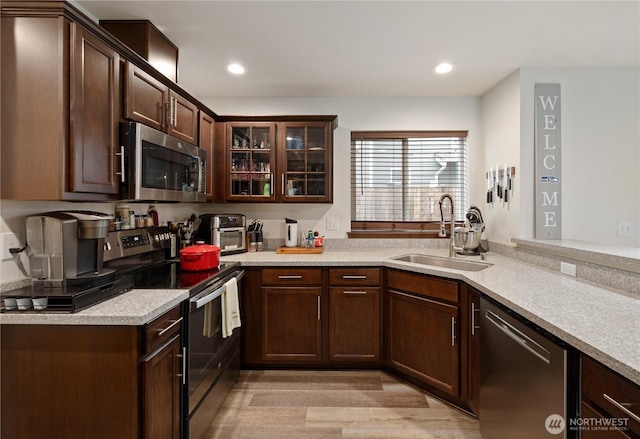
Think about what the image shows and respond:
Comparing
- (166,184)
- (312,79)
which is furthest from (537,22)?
(166,184)

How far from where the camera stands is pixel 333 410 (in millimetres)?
2146

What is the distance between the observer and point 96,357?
4.17ft

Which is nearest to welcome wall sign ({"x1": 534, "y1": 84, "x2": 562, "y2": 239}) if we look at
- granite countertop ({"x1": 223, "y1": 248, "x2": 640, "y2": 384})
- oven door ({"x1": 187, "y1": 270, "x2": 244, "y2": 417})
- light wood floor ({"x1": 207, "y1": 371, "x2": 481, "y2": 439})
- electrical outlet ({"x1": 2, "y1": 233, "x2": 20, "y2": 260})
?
granite countertop ({"x1": 223, "y1": 248, "x2": 640, "y2": 384})

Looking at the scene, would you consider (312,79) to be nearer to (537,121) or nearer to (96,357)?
(537,121)

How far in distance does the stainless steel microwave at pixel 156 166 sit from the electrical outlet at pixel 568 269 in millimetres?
2532

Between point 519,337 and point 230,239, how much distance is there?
7.47 feet

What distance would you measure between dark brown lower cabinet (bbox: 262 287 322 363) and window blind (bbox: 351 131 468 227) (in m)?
1.12

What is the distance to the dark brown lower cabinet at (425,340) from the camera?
7.02 ft

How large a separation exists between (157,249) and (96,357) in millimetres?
1237

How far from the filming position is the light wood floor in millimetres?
1933

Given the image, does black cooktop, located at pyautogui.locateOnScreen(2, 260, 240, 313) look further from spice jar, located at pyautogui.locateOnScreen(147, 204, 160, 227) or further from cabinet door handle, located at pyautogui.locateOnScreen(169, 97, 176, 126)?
cabinet door handle, located at pyautogui.locateOnScreen(169, 97, 176, 126)

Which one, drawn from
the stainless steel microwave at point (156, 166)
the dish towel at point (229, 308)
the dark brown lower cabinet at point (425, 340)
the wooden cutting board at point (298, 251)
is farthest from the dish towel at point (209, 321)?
the dark brown lower cabinet at point (425, 340)

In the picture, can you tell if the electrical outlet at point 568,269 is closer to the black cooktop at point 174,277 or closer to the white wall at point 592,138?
the white wall at point 592,138

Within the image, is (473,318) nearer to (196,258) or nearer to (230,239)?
(196,258)
